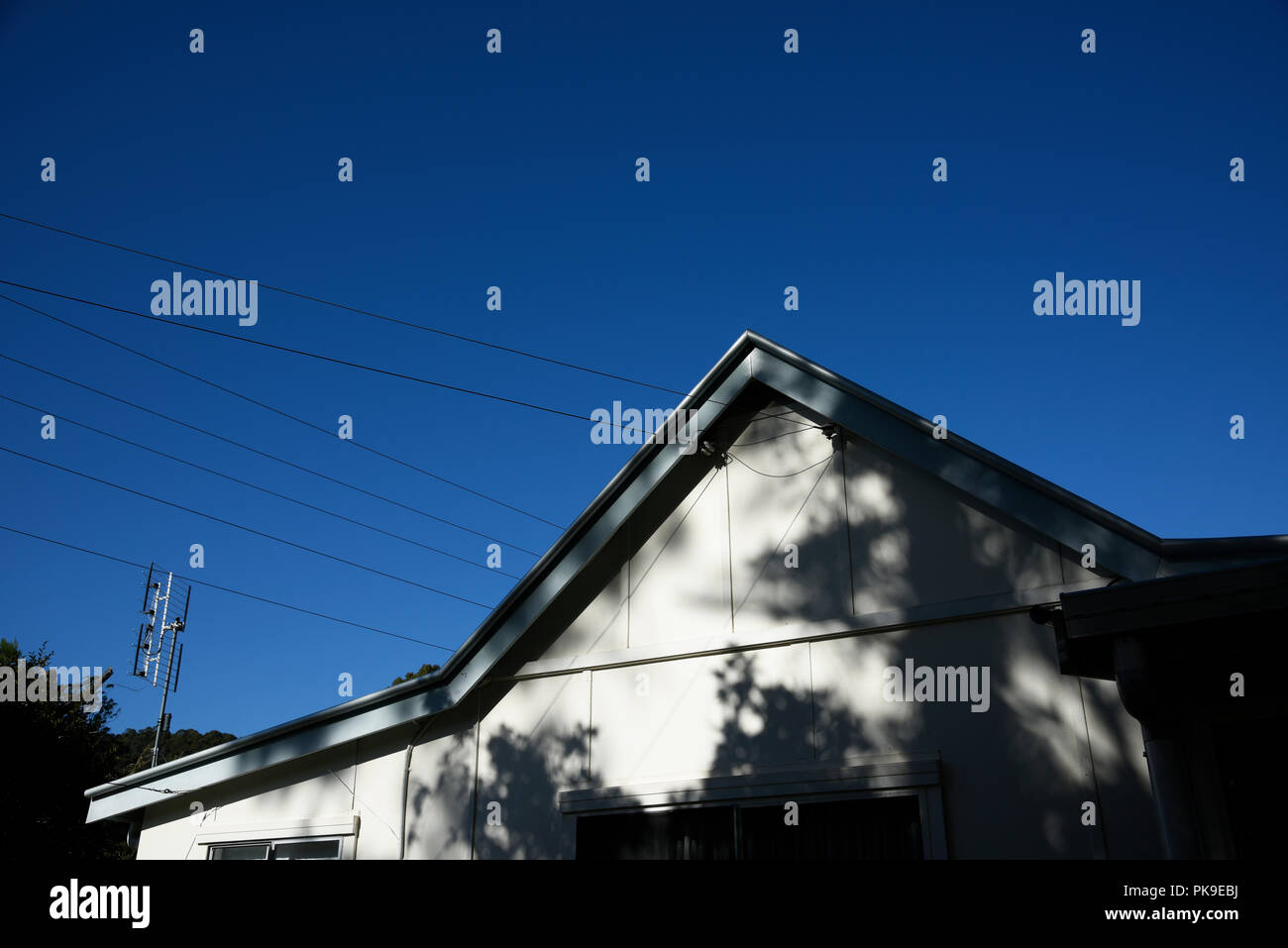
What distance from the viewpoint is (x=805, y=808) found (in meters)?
6.96

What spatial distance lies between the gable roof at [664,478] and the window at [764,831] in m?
1.91

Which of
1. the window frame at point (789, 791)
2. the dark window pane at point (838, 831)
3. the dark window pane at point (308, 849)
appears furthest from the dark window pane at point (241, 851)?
the dark window pane at point (838, 831)

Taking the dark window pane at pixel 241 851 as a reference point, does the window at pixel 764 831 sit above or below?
above

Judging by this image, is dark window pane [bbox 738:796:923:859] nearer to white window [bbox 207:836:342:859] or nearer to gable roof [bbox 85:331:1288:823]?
gable roof [bbox 85:331:1288:823]

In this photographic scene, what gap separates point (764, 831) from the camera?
705 centimetres

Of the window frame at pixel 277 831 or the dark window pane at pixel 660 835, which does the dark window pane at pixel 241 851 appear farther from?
the dark window pane at pixel 660 835

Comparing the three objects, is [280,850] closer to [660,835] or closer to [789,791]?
[660,835]

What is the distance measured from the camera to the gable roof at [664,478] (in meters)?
6.38

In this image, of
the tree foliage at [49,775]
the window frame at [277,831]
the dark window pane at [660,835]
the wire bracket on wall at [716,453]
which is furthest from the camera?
the tree foliage at [49,775]

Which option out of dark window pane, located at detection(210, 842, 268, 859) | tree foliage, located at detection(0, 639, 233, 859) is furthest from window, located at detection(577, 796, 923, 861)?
tree foliage, located at detection(0, 639, 233, 859)

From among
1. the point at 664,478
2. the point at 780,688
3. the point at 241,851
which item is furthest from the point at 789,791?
the point at 241,851

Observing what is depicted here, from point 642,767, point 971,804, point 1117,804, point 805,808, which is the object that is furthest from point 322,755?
point 1117,804

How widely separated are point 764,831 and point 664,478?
122 inches

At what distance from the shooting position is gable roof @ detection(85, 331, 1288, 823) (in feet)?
20.9
